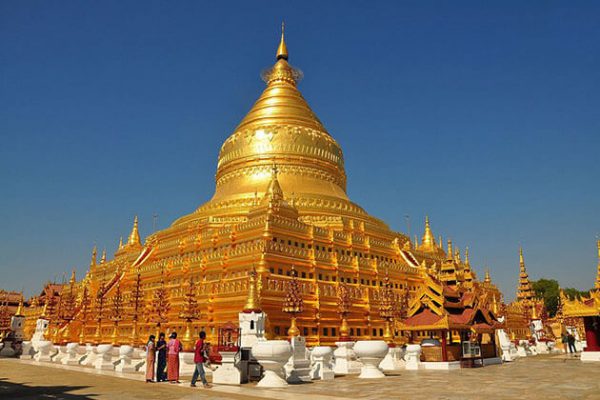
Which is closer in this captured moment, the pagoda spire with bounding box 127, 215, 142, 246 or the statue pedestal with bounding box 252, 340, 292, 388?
the statue pedestal with bounding box 252, 340, 292, 388

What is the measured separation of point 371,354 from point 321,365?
1.80m

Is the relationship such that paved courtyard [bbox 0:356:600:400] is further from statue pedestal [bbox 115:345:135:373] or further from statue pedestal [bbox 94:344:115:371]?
statue pedestal [bbox 94:344:115:371]

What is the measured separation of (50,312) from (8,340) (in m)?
3.80

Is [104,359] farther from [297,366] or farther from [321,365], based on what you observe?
[321,365]

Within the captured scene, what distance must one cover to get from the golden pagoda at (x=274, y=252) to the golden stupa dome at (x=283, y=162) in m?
Answer: 0.11

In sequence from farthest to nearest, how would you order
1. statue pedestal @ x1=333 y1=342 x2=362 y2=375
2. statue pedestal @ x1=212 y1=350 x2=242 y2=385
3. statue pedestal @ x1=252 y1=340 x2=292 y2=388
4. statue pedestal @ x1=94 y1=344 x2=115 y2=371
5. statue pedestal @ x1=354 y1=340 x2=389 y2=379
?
statue pedestal @ x1=94 y1=344 x2=115 y2=371 → statue pedestal @ x1=333 y1=342 x2=362 y2=375 → statue pedestal @ x1=354 y1=340 x2=389 y2=379 → statue pedestal @ x1=212 y1=350 x2=242 y2=385 → statue pedestal @ x1=252 y1=340 x2=292 y2=388

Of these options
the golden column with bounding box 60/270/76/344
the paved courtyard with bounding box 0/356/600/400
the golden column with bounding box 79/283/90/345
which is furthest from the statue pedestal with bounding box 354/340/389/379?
the golden column with bounding box 60/270/76/344

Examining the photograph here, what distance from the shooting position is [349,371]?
20.6m

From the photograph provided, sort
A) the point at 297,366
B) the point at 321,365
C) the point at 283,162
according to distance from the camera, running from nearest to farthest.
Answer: the point at 297,366
the point at 321,365
the point at 283,162

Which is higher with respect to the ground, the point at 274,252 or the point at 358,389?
the point at 274,252

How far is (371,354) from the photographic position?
17.2m

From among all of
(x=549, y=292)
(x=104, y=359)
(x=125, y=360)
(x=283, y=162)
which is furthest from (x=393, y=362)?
(x=549, y=292)

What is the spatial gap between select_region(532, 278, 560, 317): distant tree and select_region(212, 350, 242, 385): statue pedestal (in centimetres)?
7524

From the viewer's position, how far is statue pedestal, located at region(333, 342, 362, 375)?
2066 cm
